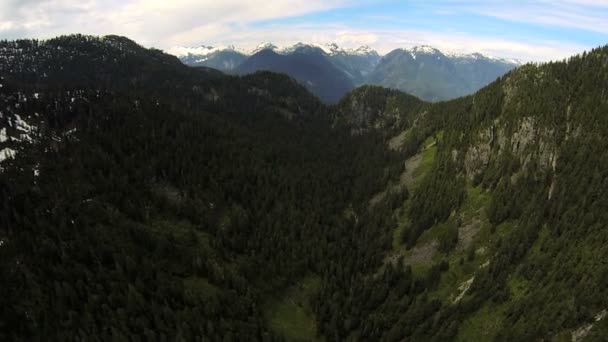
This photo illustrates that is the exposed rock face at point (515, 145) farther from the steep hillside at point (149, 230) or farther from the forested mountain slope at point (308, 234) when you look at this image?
the steep hillside at point (149, 230)

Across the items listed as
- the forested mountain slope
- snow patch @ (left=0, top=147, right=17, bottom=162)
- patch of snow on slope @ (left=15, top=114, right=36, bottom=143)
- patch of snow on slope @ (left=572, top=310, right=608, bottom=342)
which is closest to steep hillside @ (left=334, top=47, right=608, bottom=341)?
patch of snow on slope @ (left=572, top=310, right=608, bottom=342)

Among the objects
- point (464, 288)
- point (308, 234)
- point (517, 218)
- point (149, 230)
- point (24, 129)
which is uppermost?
point (24, 129)

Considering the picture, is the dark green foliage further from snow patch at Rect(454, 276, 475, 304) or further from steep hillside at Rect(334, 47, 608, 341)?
snow patch at Rect(454, 276, 475, 304)

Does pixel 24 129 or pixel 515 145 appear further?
pixel 24 129

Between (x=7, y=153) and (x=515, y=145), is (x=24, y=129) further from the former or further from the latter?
(x=515, y=145)

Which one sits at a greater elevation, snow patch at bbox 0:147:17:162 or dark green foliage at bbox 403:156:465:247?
snow patch at bbox 0:147:17:162

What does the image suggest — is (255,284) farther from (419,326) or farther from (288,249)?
(419,326)

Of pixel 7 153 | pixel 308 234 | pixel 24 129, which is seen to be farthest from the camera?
pixel 24 129

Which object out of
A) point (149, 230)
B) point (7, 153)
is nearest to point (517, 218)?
point (149, 230)
